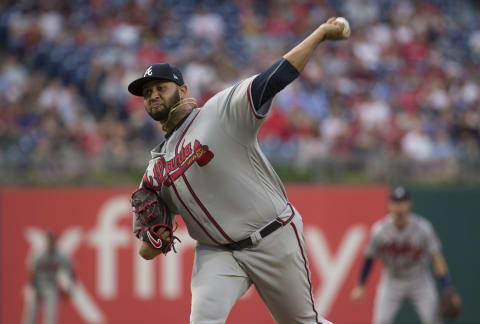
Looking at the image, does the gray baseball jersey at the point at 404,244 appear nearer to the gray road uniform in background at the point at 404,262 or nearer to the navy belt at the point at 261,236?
the gray road uniform in background at the point at 404,262

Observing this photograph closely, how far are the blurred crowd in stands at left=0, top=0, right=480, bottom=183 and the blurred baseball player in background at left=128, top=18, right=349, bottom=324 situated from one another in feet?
20.2

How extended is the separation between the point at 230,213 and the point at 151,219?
46 centimetres

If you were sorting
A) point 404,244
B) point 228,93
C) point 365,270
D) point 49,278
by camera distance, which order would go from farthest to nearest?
point 49,278, point 404,244, point 365,270, point 228,93

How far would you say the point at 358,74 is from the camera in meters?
13.5

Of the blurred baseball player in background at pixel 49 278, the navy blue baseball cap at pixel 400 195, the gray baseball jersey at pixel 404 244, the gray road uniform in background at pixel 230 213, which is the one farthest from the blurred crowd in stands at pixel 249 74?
the gray road uniform in background at pixel 230 213

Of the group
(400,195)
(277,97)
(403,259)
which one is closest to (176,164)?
(400,195)

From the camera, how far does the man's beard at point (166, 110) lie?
4250 mm

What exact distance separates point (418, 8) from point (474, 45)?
1.39 m

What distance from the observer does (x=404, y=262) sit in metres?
8.62

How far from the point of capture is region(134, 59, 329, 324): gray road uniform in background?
4152mm

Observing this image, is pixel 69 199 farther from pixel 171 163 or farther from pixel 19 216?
pixel 171 163

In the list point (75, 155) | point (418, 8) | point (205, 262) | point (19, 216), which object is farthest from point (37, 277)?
point (418, 8)

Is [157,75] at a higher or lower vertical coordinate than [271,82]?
higher

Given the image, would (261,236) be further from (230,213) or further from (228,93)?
(228,93)
